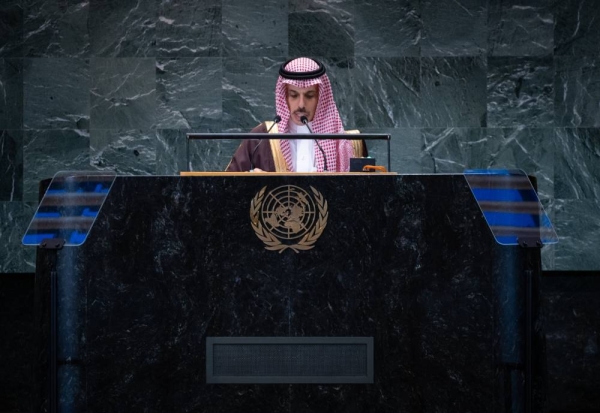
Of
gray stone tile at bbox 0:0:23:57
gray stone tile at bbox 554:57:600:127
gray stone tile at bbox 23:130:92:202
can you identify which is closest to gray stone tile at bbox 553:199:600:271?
gray stone tile at bbox 554:57:600:127

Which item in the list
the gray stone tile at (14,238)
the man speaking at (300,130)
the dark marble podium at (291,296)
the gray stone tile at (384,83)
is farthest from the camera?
the gray stone tile at (384,83)

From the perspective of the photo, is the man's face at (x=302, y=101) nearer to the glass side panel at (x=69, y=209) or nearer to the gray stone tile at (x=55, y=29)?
the gray stone tile at (x=55, y=29)

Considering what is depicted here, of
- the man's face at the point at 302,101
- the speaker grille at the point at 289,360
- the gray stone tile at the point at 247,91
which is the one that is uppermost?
the gray stone tile at the point at 247,91

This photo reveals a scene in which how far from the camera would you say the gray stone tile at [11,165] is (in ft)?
16.5

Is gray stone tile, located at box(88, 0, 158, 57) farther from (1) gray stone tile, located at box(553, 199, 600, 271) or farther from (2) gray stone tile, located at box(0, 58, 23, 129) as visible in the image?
(1) gray stone tile, located at box(553, 199, 600, 271)

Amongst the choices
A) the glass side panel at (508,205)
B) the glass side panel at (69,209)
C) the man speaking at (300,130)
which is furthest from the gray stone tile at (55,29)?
the glass side panel at (508,205)

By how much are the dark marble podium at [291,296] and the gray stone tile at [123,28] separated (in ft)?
8.65

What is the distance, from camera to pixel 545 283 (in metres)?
5.03

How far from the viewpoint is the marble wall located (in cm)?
504

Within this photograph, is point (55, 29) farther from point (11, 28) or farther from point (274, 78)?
point (274, 78)

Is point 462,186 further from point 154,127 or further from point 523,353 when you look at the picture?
point 154,127

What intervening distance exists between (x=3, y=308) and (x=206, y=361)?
285 cm

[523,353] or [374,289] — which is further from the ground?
[374,289]

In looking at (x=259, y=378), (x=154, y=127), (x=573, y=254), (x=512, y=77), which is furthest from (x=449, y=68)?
(x=259, y=378)
